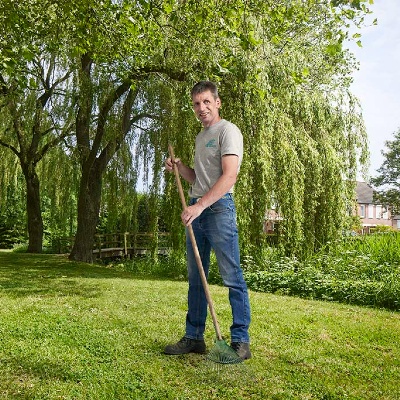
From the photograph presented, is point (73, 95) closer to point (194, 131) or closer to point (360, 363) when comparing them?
point (194, 131)

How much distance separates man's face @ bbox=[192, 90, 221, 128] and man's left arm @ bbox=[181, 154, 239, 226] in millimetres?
372

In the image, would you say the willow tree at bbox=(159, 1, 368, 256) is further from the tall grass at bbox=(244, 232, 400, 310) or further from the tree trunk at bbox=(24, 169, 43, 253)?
the tree trunk at bbox=(24, 169, 43, 253)

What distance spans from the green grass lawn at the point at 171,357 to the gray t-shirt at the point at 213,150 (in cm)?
133

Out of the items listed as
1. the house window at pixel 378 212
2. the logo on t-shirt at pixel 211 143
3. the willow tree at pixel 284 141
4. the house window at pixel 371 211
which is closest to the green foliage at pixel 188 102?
the willow tree at pixel 284 141

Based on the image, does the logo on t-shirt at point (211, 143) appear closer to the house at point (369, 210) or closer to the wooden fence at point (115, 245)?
the wooden fence at point (115, 245)

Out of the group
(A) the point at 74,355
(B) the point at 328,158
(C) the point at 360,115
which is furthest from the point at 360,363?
(C) the point at 360,115

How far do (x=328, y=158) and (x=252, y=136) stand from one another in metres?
2.36

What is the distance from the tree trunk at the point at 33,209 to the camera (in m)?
16.8

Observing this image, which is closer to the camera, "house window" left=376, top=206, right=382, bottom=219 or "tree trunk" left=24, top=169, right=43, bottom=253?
"tree trunk" left=24, top=169, right=43, bottom=253

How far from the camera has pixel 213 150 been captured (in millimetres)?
3754

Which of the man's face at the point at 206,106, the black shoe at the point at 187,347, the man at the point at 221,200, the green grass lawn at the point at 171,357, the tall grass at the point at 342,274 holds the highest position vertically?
the man's face at the point at 206,106

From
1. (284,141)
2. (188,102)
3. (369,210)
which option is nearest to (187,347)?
(188,102)

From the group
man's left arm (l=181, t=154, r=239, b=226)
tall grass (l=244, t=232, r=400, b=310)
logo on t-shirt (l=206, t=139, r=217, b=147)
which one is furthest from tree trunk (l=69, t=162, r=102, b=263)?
man's left arm (l=181, t=154, r=239, b=226)

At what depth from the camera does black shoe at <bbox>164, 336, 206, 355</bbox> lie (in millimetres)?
3984
